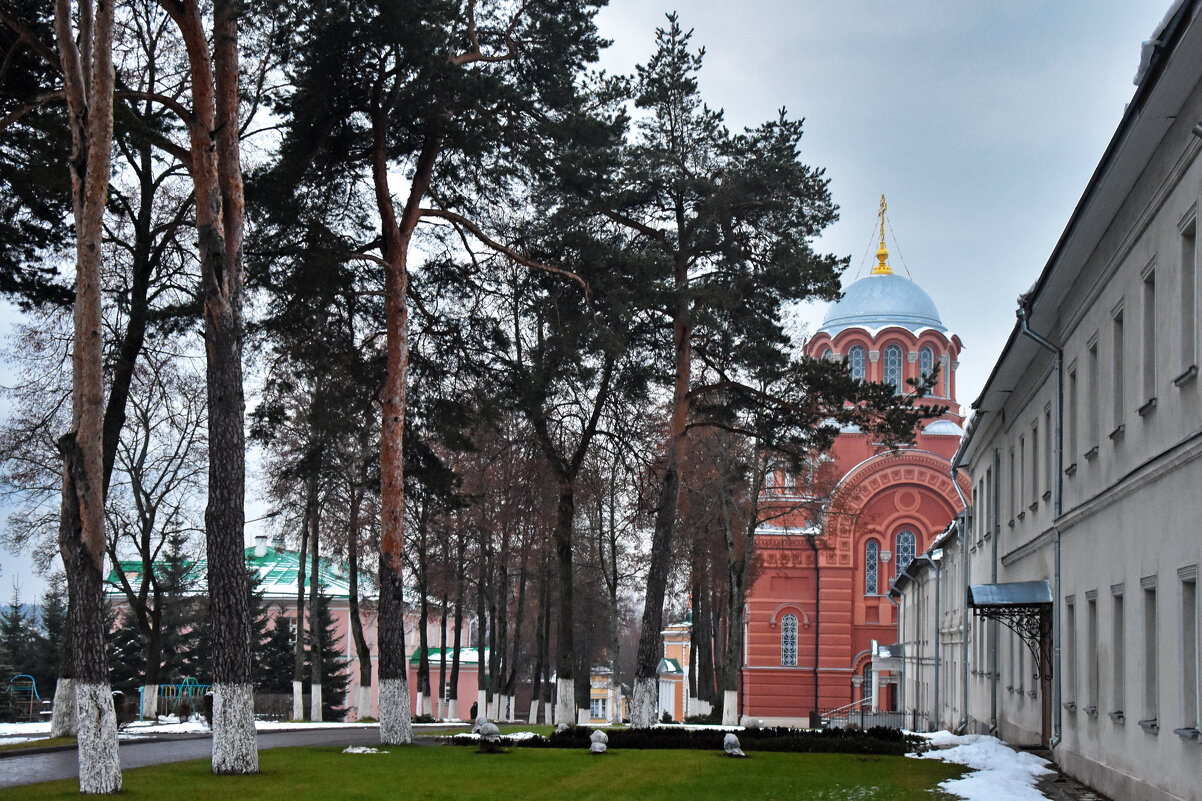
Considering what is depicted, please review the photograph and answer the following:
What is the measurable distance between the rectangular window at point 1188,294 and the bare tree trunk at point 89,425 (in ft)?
31.3

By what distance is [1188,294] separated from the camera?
390 inches

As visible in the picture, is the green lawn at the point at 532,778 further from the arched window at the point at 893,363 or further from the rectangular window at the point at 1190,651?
the arched window at the point at 893,363

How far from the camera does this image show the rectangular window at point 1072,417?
49.9ft

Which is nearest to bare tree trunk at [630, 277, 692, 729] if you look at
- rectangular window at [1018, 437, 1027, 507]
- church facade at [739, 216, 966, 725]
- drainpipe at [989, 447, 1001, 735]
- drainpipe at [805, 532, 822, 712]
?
rectangular window at [1018, 437, 1027, 507]

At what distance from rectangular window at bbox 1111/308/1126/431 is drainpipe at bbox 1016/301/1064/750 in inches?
111

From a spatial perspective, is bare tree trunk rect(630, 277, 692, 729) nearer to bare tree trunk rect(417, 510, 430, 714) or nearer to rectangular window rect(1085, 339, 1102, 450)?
rectangular window rect(1085, 339, 1102, 450)

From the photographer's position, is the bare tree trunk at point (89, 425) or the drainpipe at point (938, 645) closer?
the bare tree trunk at point (89, 425)

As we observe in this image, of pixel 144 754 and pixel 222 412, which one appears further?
pixel 144 754

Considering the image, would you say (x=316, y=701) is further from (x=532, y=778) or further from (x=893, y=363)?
(x=893, y=363)

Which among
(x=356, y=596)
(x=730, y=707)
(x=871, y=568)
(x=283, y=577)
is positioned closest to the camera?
(x=730, y=707)

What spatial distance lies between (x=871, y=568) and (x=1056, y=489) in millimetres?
36505

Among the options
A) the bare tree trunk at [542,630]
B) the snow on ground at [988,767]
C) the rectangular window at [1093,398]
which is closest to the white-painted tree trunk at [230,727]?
the snow on ground at [988,767]

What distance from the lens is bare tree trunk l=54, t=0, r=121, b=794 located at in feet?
37.6

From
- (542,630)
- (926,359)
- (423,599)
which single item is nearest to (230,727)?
(423,599)
